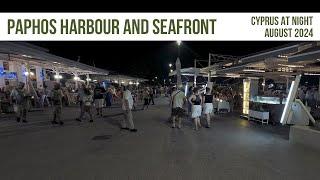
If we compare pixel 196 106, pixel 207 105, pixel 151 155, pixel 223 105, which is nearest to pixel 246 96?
pixel 223 105

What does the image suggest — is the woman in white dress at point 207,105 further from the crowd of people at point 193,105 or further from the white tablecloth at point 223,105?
the white tablecloth at point 223,105

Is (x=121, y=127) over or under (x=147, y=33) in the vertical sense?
under

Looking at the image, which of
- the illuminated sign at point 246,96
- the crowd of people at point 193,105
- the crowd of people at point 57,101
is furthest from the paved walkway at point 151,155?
the illuminated sign at point 246,96

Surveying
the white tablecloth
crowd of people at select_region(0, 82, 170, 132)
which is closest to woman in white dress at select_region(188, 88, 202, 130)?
crowd of people at select_region(0, 82, 170, 132)

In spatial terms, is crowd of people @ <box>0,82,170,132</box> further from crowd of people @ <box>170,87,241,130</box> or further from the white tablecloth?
the white tablecloth

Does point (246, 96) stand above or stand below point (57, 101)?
above

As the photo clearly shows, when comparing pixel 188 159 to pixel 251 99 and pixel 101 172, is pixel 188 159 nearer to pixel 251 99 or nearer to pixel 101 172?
pixel 101 172

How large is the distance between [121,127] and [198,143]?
14.1 feet

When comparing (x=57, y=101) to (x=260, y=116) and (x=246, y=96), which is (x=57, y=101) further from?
(x=246, y=96)

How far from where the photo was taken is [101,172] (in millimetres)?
6375

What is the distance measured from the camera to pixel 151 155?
26.1ft

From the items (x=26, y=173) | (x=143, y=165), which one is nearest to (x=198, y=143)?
(x=143, y=165)

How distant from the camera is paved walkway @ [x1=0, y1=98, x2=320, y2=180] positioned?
632 centimetres

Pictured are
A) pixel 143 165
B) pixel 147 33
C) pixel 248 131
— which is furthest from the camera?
pixel 248 131
